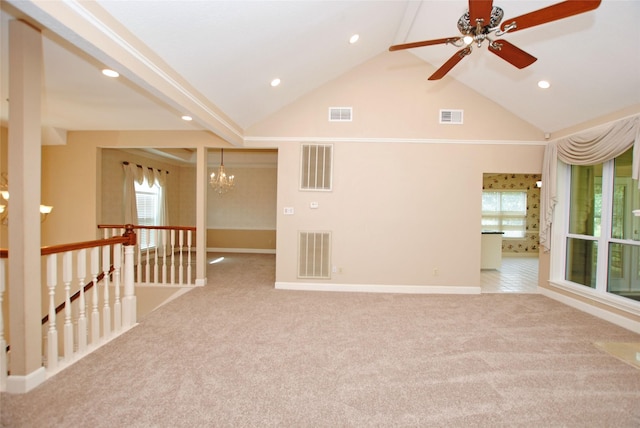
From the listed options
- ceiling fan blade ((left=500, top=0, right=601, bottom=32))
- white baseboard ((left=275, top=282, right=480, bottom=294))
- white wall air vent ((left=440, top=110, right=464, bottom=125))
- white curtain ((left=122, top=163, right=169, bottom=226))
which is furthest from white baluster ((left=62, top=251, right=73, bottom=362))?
white wall air vent ((left=440, top=110, right=464, bottom=125))

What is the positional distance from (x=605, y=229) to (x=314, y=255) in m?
4.14

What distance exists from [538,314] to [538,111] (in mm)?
2986

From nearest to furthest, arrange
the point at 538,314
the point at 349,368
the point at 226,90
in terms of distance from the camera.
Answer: the point at 349,368 → the point at 226,90 → the point at 538,314

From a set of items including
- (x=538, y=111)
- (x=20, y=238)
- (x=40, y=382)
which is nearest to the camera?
(x=20, y=238)

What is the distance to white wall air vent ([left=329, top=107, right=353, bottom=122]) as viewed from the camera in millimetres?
5012

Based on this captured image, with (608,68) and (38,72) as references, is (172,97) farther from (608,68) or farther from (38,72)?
(608,68)

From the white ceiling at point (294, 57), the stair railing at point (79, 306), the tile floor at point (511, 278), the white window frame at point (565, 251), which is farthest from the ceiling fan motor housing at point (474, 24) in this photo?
the tile floor at point (511, 278)

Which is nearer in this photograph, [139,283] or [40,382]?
[40,382]

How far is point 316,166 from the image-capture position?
198 inches

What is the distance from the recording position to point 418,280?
503cm

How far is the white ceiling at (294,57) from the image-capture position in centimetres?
241

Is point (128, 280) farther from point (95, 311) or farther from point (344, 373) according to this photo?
point (344, 373)

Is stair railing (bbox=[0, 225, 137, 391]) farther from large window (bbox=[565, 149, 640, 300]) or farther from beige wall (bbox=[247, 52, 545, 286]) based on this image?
large window (bbox=[565, 149, 640, 300])

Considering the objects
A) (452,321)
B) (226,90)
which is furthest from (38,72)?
(452,321)
